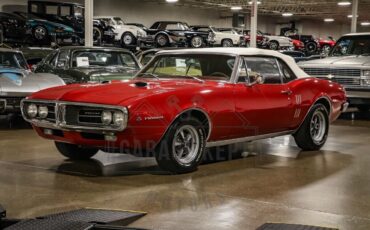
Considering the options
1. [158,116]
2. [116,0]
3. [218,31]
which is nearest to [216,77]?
[158,116]

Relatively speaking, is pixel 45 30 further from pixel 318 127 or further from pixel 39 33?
pixel 318 127

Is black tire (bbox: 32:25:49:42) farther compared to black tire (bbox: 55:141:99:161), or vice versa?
black tire (bbox: 32:25:49:42)

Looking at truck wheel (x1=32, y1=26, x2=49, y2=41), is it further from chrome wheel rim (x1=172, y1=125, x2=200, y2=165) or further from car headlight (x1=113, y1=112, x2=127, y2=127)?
car headlight (x1=113, y1=112, x2=127, y2=127)

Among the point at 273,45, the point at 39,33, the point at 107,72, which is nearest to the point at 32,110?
the point at 107,72

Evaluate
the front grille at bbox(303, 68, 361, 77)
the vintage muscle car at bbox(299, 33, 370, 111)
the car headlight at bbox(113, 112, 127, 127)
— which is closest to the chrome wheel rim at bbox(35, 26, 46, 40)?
the vintage muscle car at bbox(299, 33, 370, 111)

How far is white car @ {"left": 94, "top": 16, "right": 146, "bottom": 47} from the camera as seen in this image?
22609mm

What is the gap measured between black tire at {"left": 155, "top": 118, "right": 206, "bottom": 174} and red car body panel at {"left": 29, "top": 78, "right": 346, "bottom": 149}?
119 mm

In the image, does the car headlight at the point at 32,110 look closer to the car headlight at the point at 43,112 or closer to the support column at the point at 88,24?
the car headlight at the point at 43,112

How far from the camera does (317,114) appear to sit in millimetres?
7500

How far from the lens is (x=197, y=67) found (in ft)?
21.4

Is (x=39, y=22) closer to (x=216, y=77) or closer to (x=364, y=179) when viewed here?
(x=216, y=77)

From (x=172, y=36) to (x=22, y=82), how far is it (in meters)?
14.6

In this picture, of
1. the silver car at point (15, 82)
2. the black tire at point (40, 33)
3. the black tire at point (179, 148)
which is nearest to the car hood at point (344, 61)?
the silver car at point (15, 82)

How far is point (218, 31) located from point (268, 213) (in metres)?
23.0
